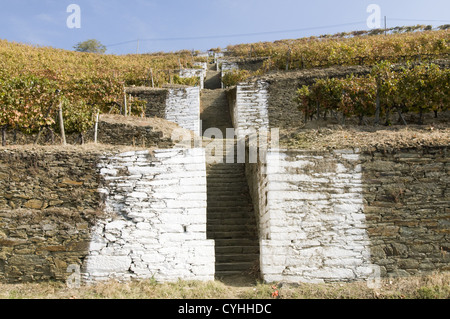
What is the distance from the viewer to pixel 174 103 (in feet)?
54.2

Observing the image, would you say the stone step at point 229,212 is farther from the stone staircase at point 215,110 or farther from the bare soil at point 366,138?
the stone staircase at point 215,110

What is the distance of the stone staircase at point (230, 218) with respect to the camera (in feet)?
26.1

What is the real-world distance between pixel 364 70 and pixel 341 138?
835cm

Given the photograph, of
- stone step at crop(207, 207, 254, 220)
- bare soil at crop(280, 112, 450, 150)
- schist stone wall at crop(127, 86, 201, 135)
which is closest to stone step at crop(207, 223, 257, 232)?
stone step at crop(207, 207, 254, 220)

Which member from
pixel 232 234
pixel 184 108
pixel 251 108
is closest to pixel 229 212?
pixel 232 234

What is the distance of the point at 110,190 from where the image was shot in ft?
24.7

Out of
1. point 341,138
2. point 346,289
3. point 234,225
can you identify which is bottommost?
point 346,289

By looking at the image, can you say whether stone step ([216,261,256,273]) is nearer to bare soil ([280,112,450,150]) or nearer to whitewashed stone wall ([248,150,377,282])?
whitewashed stone wall ([248,150,377,282])

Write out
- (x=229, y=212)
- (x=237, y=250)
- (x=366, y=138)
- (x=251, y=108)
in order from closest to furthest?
(x=366, y=138) < (x=237, y=250) < (x=229, y=212) < (x=251, y=108)

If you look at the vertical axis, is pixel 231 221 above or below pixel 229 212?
below

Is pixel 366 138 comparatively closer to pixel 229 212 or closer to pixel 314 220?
pixel 314 220

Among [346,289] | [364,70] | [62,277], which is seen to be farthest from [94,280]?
[364,70]

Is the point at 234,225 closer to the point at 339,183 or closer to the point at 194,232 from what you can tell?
the point at 194,232

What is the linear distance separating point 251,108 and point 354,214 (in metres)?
8.78
